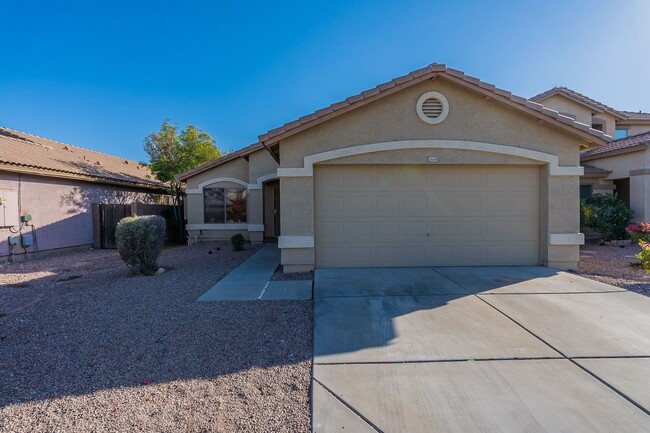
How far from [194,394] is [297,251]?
4.84 meters

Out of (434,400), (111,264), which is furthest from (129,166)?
(434,400)

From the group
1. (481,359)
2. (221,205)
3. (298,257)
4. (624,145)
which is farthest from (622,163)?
(221,205)

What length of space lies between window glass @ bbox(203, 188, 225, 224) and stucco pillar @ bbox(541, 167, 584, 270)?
12.3 m

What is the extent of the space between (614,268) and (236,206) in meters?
13.3

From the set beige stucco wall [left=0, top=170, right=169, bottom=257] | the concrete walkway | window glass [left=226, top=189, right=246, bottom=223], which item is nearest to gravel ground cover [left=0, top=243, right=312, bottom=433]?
the concrete walkway

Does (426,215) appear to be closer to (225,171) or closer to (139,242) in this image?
(139,242)

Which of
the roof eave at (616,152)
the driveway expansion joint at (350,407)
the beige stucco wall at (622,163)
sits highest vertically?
the roof eave at (616,152)

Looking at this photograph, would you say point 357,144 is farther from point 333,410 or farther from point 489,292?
point 333,410

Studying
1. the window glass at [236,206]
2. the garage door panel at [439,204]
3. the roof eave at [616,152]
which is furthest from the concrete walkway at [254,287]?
the roof eave at [616,152]

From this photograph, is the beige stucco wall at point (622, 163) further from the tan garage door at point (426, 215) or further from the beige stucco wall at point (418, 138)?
the tan garage door at point (426, 215)

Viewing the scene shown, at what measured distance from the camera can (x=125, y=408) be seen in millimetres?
2953

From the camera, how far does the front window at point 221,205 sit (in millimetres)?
14961

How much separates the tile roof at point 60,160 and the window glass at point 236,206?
5.40 meters

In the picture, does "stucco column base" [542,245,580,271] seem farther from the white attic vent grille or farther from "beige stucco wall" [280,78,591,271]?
the white attic vent grille
